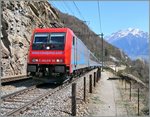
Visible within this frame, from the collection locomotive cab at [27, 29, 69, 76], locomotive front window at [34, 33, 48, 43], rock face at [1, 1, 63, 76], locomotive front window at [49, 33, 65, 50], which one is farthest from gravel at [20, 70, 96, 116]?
rock face at [1, 1, 63, 76]

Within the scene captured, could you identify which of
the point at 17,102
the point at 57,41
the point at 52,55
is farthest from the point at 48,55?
the point at 17,102

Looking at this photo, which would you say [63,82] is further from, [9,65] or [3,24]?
[3,24]

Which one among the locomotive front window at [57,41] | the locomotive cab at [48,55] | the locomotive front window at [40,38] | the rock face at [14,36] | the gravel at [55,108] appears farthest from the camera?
the rock face at [14,36]

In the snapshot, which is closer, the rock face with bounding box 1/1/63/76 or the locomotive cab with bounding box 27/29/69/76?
the locomotive cab with bounding box 27/29/69/76

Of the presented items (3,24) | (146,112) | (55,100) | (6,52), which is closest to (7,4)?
(3,24)

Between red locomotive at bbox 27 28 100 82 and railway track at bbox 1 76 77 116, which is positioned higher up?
red locomotive at bbox 27 28 100 82

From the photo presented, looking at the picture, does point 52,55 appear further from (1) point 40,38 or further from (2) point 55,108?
(2) point 55,108

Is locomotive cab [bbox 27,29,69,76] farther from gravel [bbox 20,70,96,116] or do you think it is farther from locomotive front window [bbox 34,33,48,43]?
gravel [bbox 20,70,96,116]

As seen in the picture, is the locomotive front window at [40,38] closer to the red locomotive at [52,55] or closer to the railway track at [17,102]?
the red locomotive at [52,55]

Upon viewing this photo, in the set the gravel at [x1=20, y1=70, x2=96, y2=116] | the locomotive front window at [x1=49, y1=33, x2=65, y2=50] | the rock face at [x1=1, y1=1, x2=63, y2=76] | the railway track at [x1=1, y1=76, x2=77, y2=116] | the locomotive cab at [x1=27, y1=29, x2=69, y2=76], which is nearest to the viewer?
the railway track at [x1=1, y1=76, x2=77, y2=116]

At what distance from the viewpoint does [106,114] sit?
1234 centimetres

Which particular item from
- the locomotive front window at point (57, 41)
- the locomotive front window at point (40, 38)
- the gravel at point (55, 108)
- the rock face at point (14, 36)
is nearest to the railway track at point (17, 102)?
the gravel at point (55, 108)

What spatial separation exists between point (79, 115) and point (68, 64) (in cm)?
925

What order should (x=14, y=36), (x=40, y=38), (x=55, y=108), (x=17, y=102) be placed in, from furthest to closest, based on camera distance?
(x=14, y=36) → (x=40, y=38) → (x=17, y=102) → (x=55, y=108)
